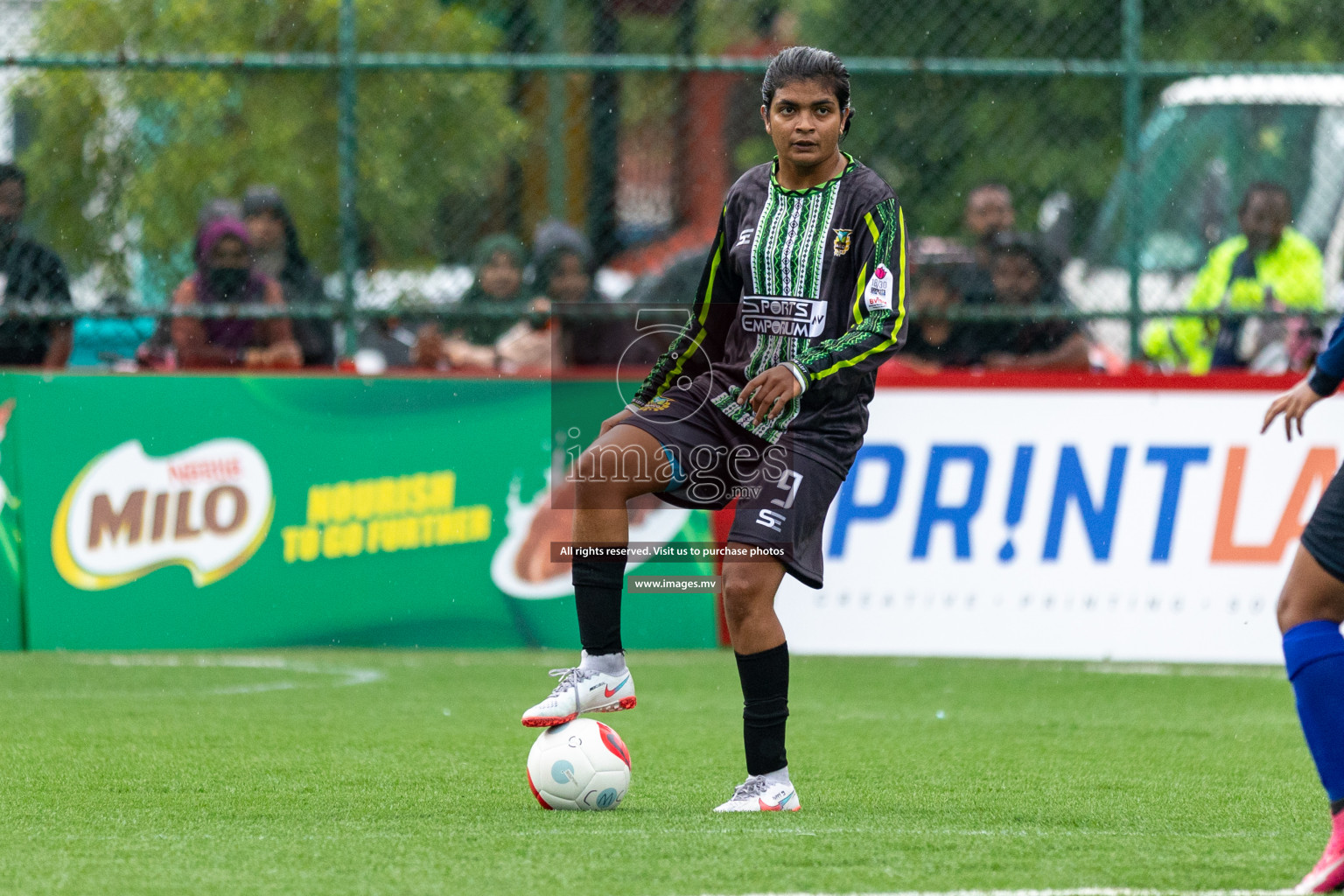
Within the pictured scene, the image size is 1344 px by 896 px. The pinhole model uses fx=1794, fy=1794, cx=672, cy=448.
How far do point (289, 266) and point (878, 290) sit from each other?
16.9 ft

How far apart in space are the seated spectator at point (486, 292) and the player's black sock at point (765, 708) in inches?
179

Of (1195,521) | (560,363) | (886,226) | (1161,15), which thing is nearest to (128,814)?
(886,226)

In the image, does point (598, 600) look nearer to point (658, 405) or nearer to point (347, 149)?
point (658, 405)

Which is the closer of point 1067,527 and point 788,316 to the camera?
point 788,316

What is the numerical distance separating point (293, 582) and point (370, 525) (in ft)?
1.56

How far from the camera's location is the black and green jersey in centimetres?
497

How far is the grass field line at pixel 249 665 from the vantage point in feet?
26.6

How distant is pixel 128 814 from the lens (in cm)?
485

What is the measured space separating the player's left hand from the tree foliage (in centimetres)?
477

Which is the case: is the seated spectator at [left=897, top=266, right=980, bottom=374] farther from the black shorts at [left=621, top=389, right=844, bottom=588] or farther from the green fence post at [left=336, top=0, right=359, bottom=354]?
the black shorts at [left=621, top=389, right=844, bottom=588]

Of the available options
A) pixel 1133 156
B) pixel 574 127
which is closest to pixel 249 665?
pixel 574 127

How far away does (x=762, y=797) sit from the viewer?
4.95m

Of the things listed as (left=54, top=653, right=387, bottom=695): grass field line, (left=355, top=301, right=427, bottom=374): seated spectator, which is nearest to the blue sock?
(left=54, top=653, right=387, bottom=695): grass field line

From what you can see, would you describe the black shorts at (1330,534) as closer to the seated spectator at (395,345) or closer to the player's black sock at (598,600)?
the player's black sock at (598,600)
